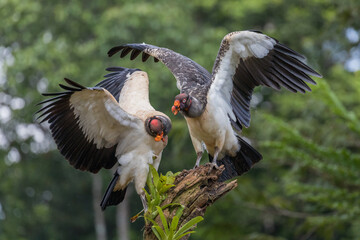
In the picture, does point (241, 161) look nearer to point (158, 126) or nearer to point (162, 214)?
point (158, 126)

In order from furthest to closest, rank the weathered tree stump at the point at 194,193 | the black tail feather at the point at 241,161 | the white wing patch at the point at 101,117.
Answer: the black tail feather at the point at 241,161, the white wing patch at the point at 101,117, the weathered tree stump at the point at 194,193

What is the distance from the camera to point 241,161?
793 cm

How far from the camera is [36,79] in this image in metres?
22.7

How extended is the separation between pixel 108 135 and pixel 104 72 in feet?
42.3

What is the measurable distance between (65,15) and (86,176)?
5856mm

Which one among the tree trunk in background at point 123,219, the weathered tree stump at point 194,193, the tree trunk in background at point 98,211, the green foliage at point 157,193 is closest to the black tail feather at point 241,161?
the weathered tree stump at point 194,193

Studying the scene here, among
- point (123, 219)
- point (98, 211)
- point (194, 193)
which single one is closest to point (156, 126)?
point (194, 193)

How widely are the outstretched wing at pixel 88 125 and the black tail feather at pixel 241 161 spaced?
1181 mm

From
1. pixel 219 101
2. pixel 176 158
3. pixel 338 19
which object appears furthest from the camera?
pixel 176 158

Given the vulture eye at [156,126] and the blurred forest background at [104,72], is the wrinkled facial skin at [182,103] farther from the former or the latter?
the blurred forest background at [104,72]

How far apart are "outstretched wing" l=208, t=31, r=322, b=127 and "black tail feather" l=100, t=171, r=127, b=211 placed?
147cm

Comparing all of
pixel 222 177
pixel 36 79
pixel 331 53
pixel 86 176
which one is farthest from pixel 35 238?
pixel 222 177

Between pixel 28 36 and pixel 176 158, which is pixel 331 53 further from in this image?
pixel 28 36

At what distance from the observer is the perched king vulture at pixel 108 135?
735 centimetres
